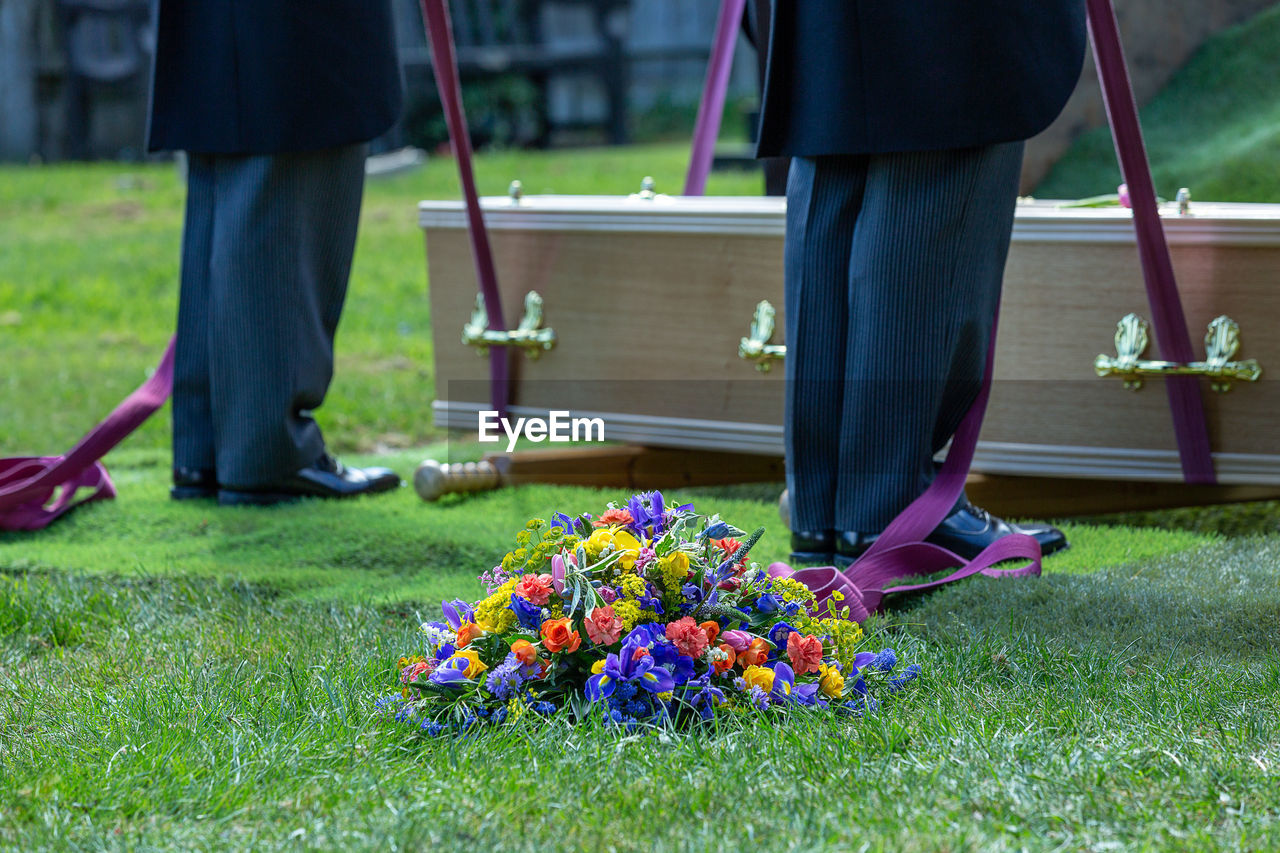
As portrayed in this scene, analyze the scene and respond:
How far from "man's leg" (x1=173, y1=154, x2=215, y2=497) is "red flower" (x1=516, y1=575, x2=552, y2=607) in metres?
1.31

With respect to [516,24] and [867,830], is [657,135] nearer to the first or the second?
[516,24]

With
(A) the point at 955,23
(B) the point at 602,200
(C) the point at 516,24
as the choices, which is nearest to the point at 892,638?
(A) the point at 955,23

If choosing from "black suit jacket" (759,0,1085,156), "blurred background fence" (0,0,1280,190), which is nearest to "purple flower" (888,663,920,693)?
"black suit jacket" (759,0,1085,156)

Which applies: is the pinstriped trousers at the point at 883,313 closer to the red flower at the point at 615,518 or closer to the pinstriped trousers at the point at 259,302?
the red flower at the point at 615,518

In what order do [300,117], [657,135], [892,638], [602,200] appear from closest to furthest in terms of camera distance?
[892,638], [300,117], [602,200], [657,135]

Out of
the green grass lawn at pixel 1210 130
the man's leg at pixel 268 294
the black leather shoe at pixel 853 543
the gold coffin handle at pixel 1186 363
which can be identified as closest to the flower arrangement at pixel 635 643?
the black leather shoe at pixel 853 543

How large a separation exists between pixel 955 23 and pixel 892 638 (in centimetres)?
77

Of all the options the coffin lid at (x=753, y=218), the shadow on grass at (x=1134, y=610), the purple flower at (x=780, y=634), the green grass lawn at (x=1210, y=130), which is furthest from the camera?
the green grass lawn at (x=1210, y=130)

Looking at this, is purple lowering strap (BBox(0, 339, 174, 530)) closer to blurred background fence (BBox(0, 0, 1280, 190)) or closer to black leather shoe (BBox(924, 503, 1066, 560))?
black leather shoe (BBox(924, 503, 1066, 560))

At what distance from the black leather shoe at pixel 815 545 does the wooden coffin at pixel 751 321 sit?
0.45m

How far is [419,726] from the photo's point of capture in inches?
48.3

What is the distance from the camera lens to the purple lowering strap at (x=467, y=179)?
2.30 metres

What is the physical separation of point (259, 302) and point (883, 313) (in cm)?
112

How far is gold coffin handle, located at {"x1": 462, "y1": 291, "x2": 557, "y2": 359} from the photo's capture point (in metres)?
2.52
